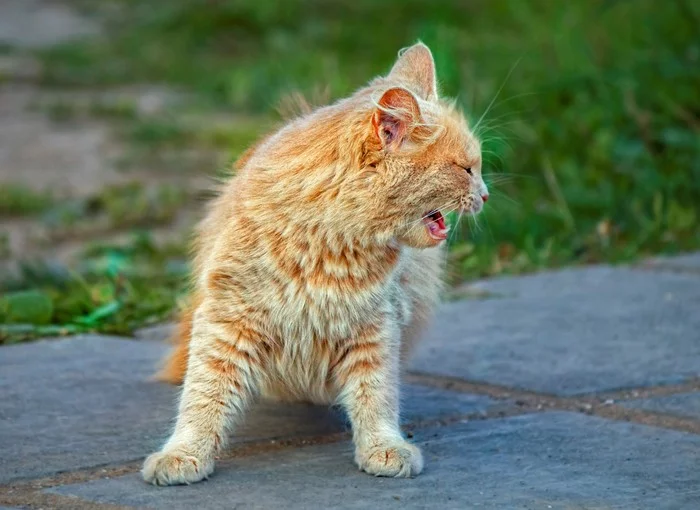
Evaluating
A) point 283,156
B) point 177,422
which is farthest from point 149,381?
point 283,156

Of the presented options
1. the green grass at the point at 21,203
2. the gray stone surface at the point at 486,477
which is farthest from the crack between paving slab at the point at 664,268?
the green grass at the point at 21,203

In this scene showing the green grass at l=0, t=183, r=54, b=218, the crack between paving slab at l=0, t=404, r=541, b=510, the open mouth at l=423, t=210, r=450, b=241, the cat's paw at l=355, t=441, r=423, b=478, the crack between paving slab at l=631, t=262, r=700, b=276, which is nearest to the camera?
the crack between paving slab at l=0, t=404, r=541, b=510

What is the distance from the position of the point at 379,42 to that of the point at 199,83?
4.90 feet

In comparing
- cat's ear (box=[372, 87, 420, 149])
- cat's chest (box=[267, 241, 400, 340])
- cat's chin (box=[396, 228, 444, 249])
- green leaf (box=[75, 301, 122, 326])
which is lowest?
green leaf (box=[75, 301, 122, 326])

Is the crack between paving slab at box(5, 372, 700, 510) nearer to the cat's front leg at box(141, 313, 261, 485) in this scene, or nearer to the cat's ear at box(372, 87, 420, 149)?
the cat's front leg at box(141, 313, 261, 485)

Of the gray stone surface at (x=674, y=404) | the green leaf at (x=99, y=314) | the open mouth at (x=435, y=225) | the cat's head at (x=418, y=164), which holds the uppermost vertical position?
the cat's head at (x=418, y=164)

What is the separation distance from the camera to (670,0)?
6781 millimetres

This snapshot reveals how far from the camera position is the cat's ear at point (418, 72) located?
3.23 m

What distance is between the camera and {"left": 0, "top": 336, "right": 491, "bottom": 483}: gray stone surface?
289 centimetres

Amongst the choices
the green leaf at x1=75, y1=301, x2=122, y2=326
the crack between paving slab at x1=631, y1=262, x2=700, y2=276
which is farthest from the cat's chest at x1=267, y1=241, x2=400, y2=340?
the crack between paving slab at x1=631, y1=262, x2=700, y2=276

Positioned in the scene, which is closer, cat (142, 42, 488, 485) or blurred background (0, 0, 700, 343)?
cat (142, 42, 488, 485)

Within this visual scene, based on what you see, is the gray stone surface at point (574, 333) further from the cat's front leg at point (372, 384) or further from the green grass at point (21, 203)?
the green grass at point (21, 203)

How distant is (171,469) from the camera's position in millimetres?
2684

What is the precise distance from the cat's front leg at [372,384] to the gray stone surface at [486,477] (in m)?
0.09
